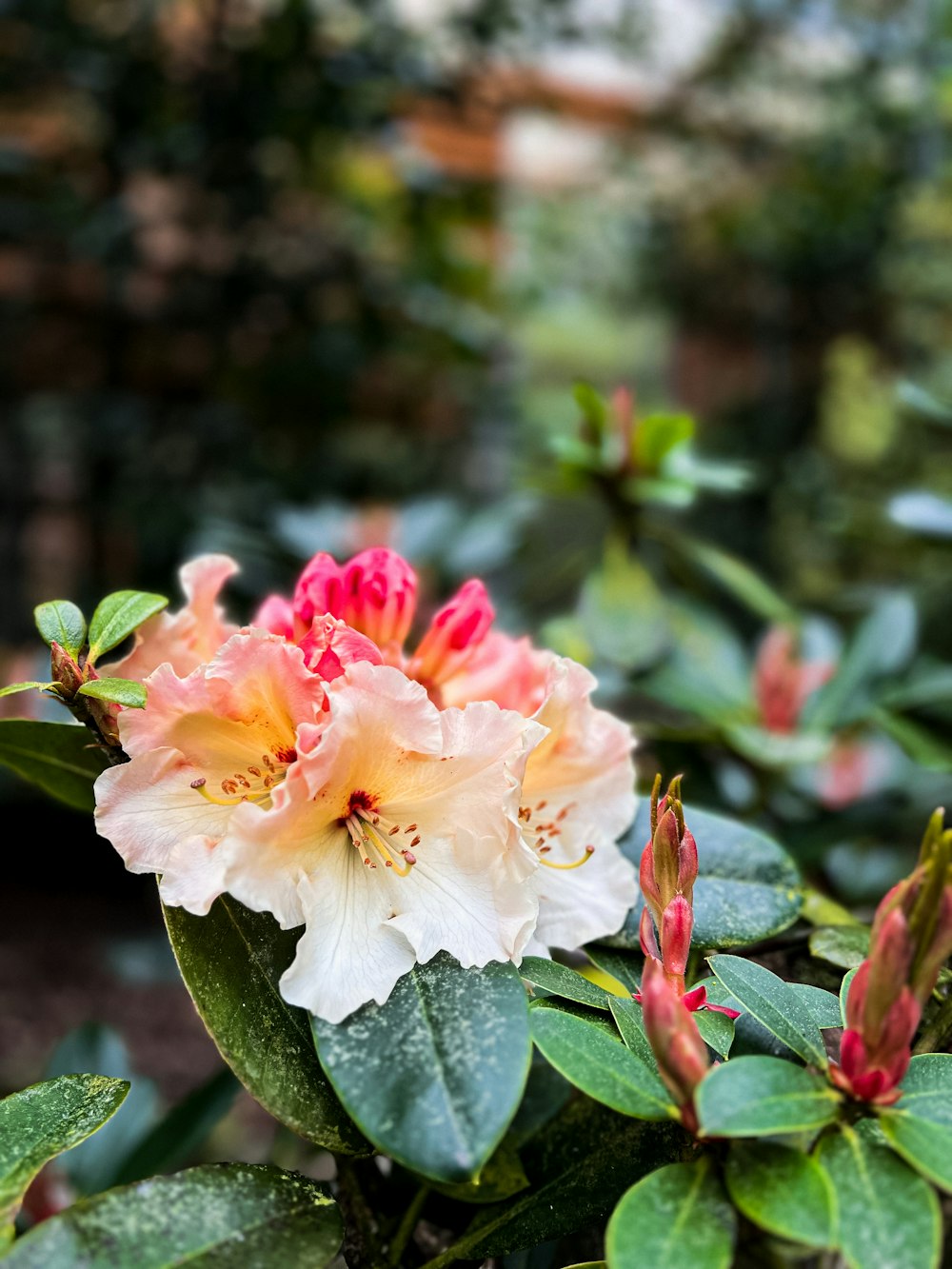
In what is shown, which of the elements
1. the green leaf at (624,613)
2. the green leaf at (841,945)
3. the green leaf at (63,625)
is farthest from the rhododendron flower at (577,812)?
the green leaf at (624,613)

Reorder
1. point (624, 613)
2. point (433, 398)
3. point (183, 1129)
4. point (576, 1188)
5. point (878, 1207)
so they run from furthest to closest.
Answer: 1. point (433, 398)
2. point (624, 613)
3. point (183, 1129)
4. point (576, 1188)
5. point (878, 1207)

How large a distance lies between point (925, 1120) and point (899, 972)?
6 centimetres

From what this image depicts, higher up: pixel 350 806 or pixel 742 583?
pixel 350 806

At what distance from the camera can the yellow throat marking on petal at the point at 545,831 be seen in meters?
0.51

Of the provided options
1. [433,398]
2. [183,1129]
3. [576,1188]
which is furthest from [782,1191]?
[433,398]

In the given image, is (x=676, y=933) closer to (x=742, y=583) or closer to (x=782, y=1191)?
(x=782, y=1191)

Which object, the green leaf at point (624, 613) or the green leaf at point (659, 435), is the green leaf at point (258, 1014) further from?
the green leaf at point (659, 435)

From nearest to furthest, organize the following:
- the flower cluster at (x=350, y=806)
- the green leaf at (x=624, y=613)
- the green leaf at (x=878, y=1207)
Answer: the green leaf at (x=878, y=1207), the flower cluster at (x=350, y=806), the green leaf at (x=624, y=613)

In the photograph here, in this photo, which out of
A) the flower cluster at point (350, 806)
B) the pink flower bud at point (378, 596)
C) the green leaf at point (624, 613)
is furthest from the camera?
the green leaf at point (624, 613)

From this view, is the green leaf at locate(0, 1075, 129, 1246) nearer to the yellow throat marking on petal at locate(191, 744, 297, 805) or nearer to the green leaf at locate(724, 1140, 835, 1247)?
the yellow throat marking on petal at locate(191, 744, 297, 805)

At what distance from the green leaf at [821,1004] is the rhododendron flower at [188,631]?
11.8 inches

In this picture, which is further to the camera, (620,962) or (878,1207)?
(620,962)

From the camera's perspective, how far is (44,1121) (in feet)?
1.44

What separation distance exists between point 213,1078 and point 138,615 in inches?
16.7
